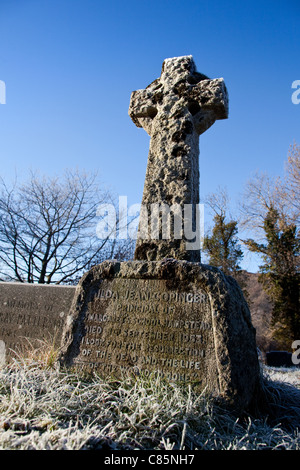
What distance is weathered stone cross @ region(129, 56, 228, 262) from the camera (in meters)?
3.30

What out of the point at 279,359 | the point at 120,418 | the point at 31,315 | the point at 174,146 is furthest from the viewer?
the point at 279,359

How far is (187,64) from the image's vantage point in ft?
13.2

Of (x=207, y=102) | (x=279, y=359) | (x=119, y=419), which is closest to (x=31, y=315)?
(x=119, y=419)

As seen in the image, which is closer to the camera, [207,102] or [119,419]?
[119,419]

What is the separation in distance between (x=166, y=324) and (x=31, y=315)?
108 inches

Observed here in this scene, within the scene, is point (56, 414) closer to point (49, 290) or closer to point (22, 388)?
point (22, 388)

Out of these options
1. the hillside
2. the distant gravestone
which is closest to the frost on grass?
the distant gravestone

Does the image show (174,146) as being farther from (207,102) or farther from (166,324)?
(166,324)

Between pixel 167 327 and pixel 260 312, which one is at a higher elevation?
pixel 167 327

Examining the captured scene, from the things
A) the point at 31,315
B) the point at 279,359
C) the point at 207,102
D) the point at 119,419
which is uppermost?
the point at 207,102

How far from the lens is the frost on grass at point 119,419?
5.60 feet

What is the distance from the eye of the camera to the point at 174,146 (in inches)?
143
